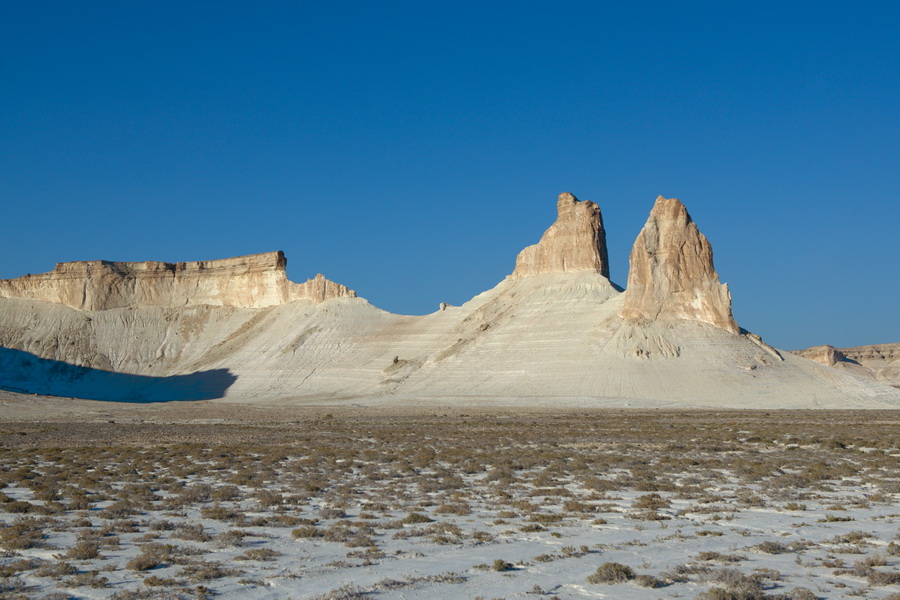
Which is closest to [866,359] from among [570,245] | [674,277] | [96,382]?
[570,245]

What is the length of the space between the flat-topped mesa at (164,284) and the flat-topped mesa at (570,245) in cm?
3045

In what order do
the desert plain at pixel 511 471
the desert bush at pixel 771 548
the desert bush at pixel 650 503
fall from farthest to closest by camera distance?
the desert bush at pixel 650 503, the desert bush at pixel 771 548, the desert plain at pixel 511 471

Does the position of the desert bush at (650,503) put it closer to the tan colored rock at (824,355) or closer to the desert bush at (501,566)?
the desert bush at (501,566)

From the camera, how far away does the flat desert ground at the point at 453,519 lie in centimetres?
980

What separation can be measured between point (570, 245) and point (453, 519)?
75969 mm

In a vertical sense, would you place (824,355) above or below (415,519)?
above

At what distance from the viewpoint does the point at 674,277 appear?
7456 centimetres

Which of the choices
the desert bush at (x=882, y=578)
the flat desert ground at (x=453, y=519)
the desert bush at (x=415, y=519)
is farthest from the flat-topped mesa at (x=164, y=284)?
the desert bush at (x=882, y=578)

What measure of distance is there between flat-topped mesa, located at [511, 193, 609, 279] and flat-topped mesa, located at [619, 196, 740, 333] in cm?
1076

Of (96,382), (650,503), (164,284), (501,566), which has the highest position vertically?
(164,284)

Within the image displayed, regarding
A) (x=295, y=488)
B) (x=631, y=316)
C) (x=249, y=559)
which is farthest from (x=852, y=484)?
(x=631, y=316)

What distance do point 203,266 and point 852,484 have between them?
339ft

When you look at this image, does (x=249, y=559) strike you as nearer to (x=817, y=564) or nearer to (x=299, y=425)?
(x=817, y=564)

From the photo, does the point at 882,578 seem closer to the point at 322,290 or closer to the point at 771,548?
the point at 771,548
